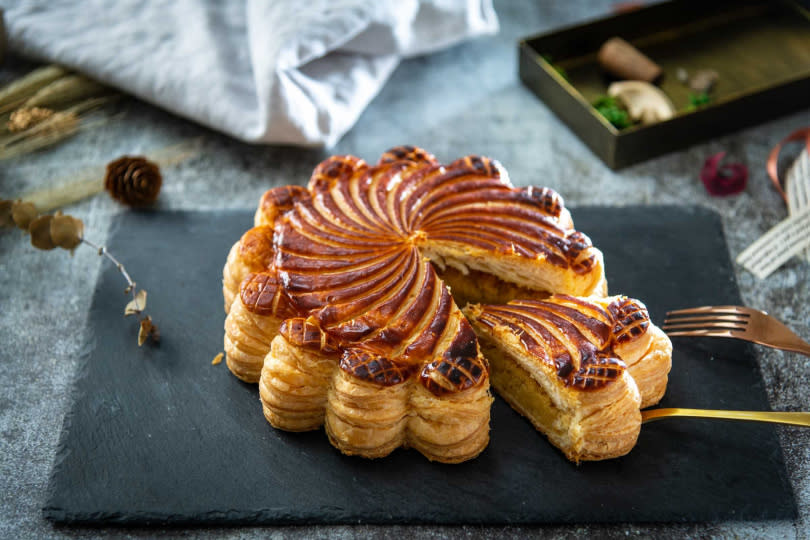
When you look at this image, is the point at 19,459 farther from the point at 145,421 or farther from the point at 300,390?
the point at 300,390

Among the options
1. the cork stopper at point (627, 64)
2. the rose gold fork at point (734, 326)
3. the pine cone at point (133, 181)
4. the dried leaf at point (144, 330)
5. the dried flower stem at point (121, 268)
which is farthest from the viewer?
the cork stopper at point (627, 64)

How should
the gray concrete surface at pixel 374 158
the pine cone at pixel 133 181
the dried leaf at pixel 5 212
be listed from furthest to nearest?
1. the pine cone at pixel 133 181
2. the dried leaf at pixel 5 212
3. the gray concrete surface at pixel 374 158

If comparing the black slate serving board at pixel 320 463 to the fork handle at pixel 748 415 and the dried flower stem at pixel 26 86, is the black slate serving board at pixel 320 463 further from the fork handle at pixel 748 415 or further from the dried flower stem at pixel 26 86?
the dried flower stem at pixel 26 86

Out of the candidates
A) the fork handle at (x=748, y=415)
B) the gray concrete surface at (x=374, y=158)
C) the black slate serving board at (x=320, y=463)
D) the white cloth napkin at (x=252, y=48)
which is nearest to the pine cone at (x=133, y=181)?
the gray concrete surface at (x=374, y=158)

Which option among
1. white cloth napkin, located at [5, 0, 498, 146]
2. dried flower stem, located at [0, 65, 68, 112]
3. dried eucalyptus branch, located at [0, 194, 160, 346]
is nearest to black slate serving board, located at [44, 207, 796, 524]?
dried eucalyptus branch, located at [0, 194, 160, 346]

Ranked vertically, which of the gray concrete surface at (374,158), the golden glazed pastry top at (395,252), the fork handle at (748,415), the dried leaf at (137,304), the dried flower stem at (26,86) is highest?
the golden glazed pastry top at (395,252)

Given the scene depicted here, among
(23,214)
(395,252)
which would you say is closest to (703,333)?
(395,252)

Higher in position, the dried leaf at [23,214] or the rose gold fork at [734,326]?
the dried leaf at [23,214]
